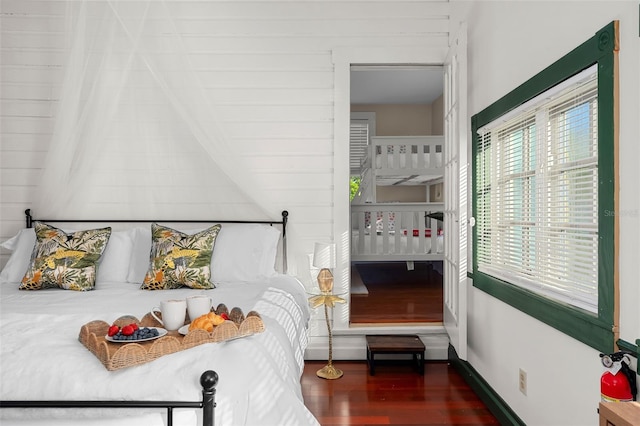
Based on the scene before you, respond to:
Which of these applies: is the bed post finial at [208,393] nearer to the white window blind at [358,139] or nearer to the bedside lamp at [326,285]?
the bedside lamp at [326,285]

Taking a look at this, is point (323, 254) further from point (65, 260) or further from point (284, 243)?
point (65, 260)

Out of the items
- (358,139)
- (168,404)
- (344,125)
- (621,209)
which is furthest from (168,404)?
(358,139)

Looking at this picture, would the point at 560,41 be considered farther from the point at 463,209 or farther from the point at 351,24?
the point at 351,24

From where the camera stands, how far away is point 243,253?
2.93 metres

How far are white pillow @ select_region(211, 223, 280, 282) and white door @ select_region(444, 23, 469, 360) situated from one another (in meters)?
1.30

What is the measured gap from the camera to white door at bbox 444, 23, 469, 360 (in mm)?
2775

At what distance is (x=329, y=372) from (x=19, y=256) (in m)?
2.31

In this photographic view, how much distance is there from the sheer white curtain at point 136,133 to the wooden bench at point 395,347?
1262 mm

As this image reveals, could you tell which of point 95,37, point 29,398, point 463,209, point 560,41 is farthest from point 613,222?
point 95,37

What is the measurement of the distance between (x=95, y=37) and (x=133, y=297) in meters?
1.78

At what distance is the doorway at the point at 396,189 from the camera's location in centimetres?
406

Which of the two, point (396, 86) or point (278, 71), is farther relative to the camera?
point (396, 86)

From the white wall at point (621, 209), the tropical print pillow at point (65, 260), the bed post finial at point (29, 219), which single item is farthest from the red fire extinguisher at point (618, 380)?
the bed post finial at point (29, 219)

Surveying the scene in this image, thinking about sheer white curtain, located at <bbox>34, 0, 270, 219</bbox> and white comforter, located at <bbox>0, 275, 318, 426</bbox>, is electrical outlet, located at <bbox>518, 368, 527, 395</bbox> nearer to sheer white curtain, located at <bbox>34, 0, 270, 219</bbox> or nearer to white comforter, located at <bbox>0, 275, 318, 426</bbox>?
white comforter, located at <bbox>0, 275, 318, 426</bbox>
